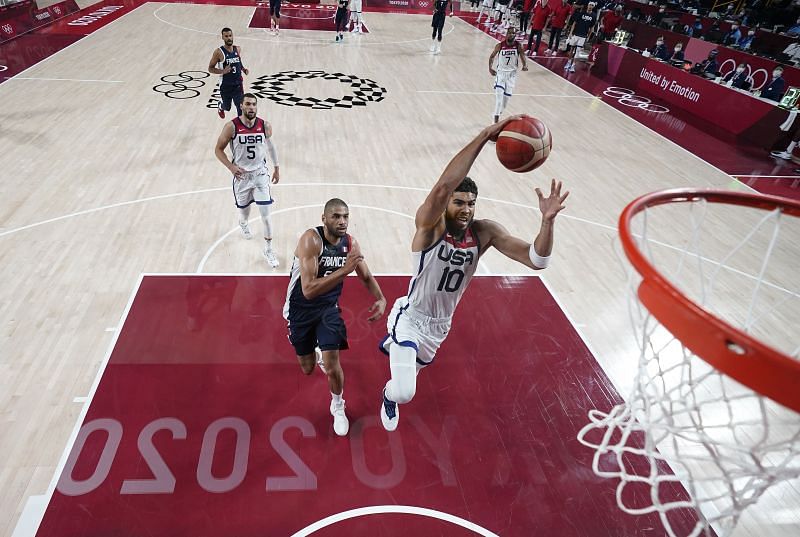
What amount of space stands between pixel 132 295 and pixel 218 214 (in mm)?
1845

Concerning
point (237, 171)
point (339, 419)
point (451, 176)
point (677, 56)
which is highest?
point (451, 176)

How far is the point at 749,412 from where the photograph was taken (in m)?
4.47

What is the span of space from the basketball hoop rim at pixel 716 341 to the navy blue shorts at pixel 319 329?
6.89 ft

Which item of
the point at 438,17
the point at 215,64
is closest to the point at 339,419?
the point at 215,64

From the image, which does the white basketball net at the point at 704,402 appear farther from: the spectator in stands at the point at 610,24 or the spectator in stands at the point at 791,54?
the spectator in stands at the point at 610,24

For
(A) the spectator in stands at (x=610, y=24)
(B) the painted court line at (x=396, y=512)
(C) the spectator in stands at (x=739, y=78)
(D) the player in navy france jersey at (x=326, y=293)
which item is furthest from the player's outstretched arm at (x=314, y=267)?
(A) the spectator in stands at (x=610, y=24)

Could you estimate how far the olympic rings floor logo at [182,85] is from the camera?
10.8 meters

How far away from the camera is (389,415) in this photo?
3.92 m

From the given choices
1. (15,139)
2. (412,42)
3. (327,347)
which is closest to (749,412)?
(327,347)

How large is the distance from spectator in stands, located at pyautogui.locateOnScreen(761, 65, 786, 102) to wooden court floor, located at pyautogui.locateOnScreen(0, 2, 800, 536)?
2574 mm

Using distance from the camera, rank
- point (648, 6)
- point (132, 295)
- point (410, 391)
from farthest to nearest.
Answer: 1. point (648, 6)
2. point (132, 295)
3. point (410, 391)

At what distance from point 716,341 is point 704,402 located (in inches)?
28.7

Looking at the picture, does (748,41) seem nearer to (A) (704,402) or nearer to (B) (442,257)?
(B) (442,257)

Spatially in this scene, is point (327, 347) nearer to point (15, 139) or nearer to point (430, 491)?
point (430, 491)
